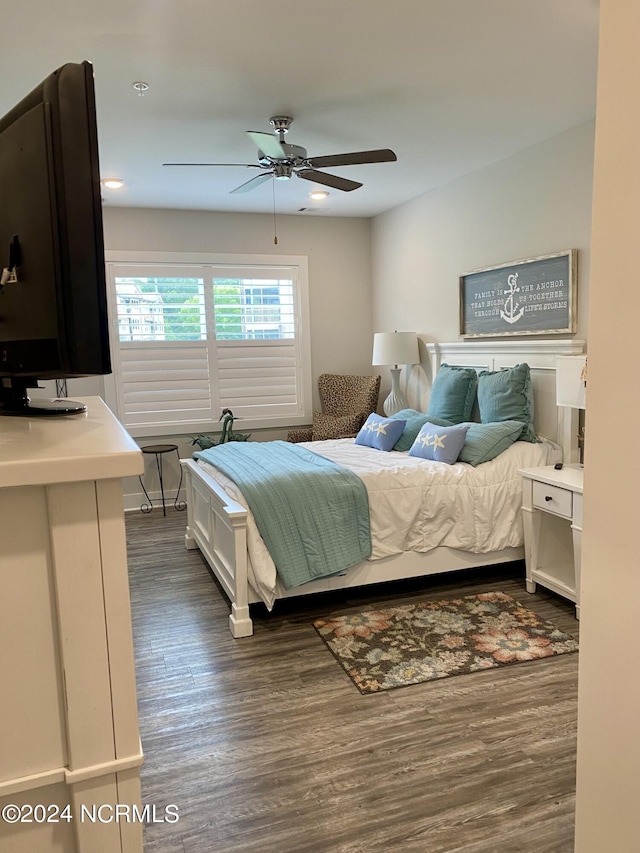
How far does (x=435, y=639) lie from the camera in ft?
9.95

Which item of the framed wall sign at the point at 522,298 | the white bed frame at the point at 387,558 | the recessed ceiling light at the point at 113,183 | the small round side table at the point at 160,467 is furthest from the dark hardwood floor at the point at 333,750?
the recessed ceiling light at the point at 113,183

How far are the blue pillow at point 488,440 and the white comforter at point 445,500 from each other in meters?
0.04

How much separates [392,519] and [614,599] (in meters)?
2.41

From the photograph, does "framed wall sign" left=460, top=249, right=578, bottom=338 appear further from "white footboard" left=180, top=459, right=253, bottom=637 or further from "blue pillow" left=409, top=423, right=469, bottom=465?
"white footboard" left=180, top=459, right=253, bottom=637

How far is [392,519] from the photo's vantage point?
3.46m

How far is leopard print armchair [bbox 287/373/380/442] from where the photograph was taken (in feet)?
18.7

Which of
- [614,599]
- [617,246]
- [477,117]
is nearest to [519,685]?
[614,599]

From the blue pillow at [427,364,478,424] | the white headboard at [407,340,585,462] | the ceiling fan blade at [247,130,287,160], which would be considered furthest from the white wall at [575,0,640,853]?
the blue pillow at [427,364,478,424]

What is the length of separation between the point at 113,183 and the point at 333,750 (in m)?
4.14

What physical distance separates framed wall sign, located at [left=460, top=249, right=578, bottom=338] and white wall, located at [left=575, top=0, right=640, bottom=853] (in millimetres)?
2930

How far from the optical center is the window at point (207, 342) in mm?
5543

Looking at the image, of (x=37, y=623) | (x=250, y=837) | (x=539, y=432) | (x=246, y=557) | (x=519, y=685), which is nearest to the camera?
(x=37, y=623)

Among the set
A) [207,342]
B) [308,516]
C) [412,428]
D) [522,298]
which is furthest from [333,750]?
[207,342]

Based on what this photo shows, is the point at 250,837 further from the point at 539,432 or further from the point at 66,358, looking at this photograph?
the point at 539,432
